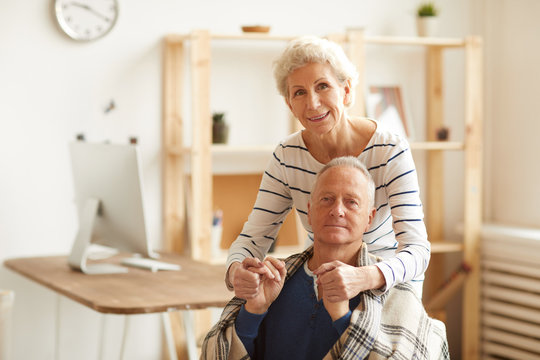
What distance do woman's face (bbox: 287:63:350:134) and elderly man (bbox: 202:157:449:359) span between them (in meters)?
0.11

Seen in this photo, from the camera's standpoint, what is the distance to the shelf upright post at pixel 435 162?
13.3ft

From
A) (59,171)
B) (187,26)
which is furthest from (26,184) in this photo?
(187,26)

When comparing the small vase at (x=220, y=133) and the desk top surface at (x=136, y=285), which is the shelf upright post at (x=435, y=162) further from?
the desk top surface at (x=136, y=285)

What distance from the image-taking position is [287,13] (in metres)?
3.79

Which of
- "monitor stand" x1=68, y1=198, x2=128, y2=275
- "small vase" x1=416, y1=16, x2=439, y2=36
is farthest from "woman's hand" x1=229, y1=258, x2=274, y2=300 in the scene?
"small vase" x1=416, y1=16, x2=439, y2=36

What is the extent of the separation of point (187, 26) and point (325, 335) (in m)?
2.29

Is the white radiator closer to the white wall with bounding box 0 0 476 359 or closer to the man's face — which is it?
the white wall with bounding box 0 0 476 359

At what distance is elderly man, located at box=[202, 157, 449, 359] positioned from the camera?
5.25ft

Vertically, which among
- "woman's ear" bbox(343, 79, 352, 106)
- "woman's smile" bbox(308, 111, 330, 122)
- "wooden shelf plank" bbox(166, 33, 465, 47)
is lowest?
"woman's smile" bbox(308, 111, 330, 122)

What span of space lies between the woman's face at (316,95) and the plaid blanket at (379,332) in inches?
11.9

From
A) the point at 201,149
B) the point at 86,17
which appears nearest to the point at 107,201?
the point at 201,149

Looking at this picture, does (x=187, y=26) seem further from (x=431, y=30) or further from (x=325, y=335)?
(x=325, y=335)

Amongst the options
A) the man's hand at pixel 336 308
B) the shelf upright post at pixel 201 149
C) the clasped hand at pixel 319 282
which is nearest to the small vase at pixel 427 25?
the shelf upright post at pixel 201 149

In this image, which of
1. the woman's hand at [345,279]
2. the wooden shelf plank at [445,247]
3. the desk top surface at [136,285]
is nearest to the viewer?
the woman's hand at [345,279]
